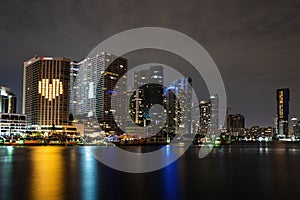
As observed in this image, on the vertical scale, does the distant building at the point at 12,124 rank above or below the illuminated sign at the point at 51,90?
below

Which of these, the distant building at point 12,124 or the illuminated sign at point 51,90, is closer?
the distant building at point 12,124

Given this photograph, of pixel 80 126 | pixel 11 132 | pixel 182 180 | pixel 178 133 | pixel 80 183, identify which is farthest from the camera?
pixel 178 133

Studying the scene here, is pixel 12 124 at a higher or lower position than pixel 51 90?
lower

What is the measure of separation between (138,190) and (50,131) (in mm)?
166748

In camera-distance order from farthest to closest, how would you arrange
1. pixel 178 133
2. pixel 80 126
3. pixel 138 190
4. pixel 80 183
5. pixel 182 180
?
pixel 178 133, pixel 80 126, pixel 182 180, pixel 80 183, pixel 138 190

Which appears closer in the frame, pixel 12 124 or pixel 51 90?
pixel 12 124

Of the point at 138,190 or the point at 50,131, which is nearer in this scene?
the point at 138,190

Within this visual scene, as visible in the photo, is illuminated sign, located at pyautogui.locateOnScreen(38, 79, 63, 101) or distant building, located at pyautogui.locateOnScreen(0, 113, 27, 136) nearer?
distant building, located at pyautogui.locateOnScreen(0, 113, 27, 136)

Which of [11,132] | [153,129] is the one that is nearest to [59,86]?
[11,132]

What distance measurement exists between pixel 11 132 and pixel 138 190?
154731mm

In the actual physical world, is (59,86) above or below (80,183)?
above

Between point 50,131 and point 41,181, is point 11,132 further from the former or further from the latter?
point 41,181

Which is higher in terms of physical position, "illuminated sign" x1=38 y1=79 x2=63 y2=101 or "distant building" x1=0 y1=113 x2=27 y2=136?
"illuminated sign" x1=38 y1=79 x2=63 y2=101

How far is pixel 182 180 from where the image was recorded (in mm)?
27922
